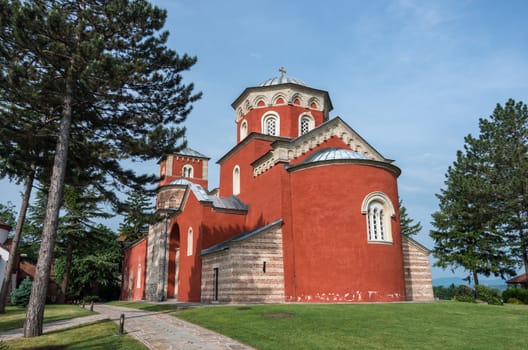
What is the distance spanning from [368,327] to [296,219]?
837 centimetres

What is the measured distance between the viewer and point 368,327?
387 inches

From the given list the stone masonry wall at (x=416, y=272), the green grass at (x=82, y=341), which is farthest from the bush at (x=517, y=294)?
the green grass at (x=82, y=341)

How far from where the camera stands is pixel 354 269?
53.7 feet

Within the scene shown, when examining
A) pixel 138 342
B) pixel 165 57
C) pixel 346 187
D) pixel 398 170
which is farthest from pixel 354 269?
pixel 165 57

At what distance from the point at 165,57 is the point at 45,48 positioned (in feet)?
11.3

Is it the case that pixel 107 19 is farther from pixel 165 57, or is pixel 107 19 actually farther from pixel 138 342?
pixel 138 342

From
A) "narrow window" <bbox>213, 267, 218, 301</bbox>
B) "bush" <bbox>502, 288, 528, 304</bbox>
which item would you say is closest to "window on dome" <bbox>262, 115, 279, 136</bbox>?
"narrow window" <bbox>213, 267, 218, 301</bbox>

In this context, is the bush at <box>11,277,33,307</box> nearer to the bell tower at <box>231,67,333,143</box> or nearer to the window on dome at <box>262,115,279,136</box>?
the bell tower at <box>231,67,333,143</box>

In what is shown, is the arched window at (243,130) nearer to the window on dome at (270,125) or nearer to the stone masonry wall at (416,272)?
the window on dome at (270,125)

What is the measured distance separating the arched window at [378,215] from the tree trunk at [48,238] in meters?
11.9

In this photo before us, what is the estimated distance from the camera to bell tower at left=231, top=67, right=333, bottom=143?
22391mm

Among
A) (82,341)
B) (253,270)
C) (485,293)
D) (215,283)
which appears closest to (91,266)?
(215,283)

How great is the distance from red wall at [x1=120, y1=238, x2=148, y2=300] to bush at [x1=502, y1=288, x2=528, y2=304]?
24.2m

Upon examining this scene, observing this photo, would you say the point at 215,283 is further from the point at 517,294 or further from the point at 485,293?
the point at 517,294
